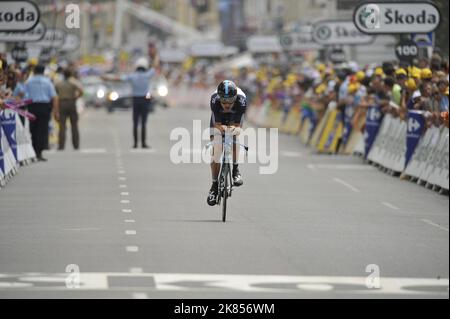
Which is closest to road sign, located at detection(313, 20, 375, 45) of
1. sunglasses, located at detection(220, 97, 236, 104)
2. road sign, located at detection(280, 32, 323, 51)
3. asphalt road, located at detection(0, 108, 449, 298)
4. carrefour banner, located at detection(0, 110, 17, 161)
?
road sign, located at detection(280, 32, 323, 51)

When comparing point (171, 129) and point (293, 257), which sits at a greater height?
point (293, 257)

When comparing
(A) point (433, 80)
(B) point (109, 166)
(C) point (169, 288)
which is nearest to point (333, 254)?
(C) point (169, 288)

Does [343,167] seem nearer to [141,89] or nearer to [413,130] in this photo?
[413,130]

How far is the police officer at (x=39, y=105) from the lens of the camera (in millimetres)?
30820

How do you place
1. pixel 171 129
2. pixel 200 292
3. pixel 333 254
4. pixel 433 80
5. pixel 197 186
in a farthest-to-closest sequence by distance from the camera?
pixel 171 129, pixel 433 80, pixel 197 186, pixel 333 254, pixel 200 292

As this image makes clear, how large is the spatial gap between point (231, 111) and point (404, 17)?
1313 cm

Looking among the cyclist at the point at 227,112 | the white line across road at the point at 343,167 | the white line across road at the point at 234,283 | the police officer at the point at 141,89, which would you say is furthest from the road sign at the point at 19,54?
the white line across road at the point at 234,283

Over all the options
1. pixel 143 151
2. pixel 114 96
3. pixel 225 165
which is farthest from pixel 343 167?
pixel 225 165

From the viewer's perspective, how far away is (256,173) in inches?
1110

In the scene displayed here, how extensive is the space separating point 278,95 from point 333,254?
117 ft

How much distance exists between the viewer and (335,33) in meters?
42.1

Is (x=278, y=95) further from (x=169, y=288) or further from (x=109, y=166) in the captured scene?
(x=169, y=288)

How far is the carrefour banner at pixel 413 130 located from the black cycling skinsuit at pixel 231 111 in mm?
9100
